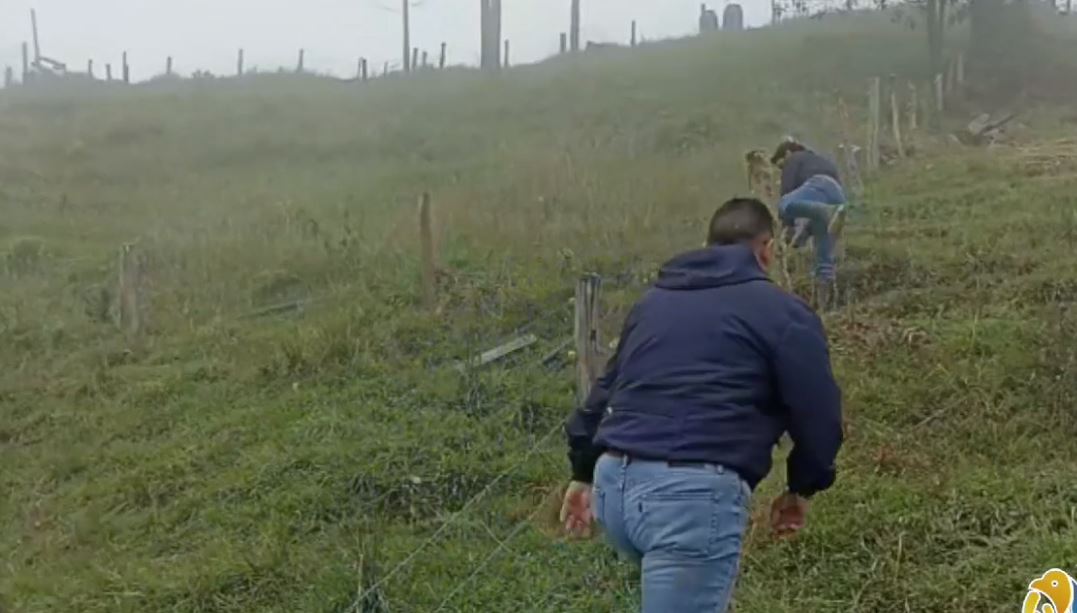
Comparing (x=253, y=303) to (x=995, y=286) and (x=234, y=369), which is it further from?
(x=995, y=286)

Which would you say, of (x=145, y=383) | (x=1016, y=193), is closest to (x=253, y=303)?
(x=145, y=383)

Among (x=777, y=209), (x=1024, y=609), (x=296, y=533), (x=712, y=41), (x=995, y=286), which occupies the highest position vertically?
(x=712, y=41)

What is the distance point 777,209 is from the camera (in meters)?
6.86

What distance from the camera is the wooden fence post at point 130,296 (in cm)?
894

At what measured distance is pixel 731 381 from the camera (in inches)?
102

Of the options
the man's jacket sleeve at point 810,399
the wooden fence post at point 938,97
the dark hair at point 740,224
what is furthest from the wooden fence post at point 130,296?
the wooden fence post at point 938,97

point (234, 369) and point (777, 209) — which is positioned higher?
point (777, 209)

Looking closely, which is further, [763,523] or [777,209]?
[777,209]

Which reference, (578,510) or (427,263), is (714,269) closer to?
(578,510)

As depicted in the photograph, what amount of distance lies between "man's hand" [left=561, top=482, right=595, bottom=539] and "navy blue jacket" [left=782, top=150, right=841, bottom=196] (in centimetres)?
502

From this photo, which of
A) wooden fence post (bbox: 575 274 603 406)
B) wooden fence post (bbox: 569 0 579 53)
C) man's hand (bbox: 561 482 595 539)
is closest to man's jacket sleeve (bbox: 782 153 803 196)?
wooden fence post (bbox: 575 274 603 406)

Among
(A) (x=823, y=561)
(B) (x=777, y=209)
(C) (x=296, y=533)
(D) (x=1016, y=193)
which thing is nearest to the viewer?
(A) (x=823, y=561)

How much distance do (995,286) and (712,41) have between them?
26.1 m

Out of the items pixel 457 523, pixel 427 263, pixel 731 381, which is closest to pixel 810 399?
pixel 731 381
